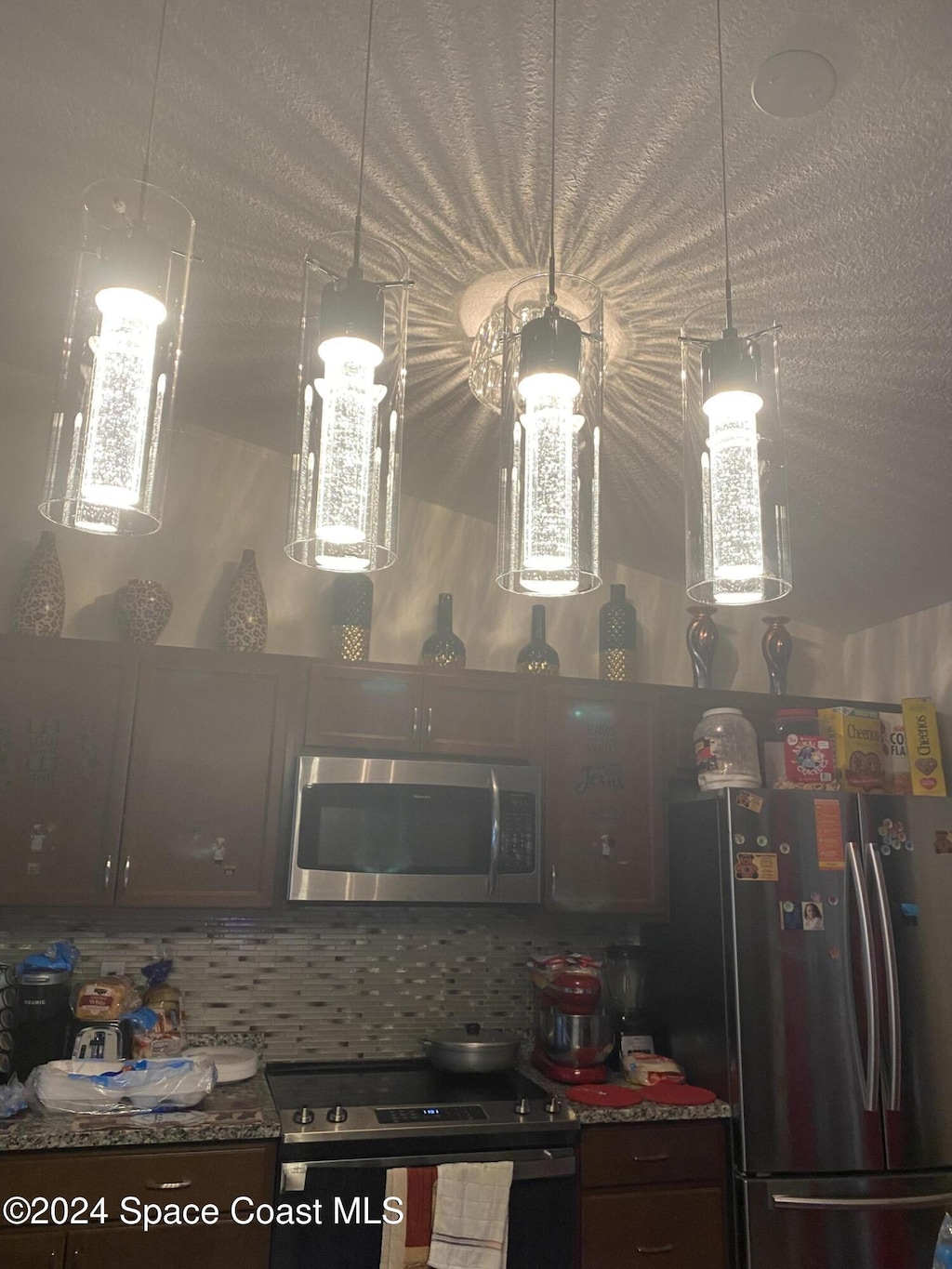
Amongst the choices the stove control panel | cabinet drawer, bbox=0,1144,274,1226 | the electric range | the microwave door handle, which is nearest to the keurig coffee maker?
cabinet drawer, bbox=0,1144,274,1226

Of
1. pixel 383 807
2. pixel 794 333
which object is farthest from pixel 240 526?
pixel 794 333

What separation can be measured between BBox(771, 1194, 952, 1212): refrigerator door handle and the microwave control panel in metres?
1.06

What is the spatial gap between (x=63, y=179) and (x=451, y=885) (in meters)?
2.03

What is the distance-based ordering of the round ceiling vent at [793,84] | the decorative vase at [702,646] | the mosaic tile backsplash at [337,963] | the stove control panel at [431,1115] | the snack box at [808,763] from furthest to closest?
1. the decorative vase at [702,646]
2. the snack box at [808,763]
3. the mosaic tile backsplash at [337,963]
4. the stove control panel at [431,1115]
5. the round ceiling vent at [793,84]

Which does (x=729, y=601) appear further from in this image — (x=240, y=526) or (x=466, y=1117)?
(x=240, y=526)

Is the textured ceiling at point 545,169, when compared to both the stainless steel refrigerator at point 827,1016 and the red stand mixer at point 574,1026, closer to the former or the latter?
the stainless steel refrigerator at point 827,1016

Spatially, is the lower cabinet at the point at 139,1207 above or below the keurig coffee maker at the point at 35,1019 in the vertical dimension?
below

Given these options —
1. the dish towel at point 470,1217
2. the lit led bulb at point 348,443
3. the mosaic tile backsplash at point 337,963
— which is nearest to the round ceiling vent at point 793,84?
the lit led bulb at point 348,443

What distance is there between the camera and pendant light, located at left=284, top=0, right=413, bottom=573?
82 centimetres

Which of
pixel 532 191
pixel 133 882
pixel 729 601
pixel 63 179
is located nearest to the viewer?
pixel 729 601

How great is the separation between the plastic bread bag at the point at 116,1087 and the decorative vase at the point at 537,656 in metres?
1.52

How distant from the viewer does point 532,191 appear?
169cm

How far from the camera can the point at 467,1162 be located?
83.8 inches

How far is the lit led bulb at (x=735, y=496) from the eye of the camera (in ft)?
2.96
